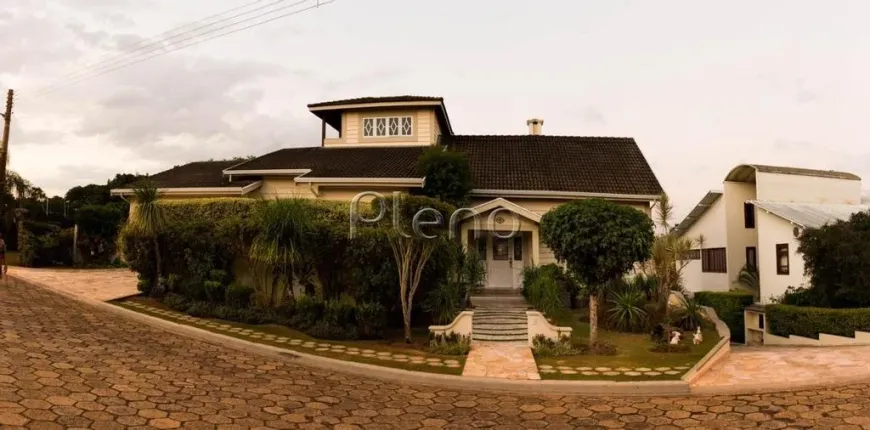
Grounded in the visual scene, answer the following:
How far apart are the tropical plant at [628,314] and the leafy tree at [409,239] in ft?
15.4

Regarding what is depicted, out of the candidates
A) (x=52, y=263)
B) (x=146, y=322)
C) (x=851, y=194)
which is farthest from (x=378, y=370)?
(x=851, y=194)

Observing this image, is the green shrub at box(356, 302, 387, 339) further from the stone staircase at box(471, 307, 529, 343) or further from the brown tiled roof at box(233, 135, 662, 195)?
the brown tiled roof at box(233, 135, 662, 195)

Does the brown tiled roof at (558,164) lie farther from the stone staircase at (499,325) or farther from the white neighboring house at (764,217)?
the stone staircase at (499,325)

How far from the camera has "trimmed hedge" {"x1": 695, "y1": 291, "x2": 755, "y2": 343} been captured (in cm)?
1966

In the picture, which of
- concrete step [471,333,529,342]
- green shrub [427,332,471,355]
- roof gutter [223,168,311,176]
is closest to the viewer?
green shrub [427,332,471,355]

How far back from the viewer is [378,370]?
9812 millimetres

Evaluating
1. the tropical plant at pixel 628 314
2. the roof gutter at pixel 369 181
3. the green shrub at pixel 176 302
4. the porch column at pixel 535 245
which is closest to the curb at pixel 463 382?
the green shrub at pixel 176 302

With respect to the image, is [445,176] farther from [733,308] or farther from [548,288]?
[733,308]

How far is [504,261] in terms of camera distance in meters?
18.6

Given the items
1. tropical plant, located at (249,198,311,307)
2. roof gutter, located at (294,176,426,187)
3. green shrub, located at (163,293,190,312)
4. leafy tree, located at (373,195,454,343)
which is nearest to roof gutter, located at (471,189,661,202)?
roof gutter, located at (294,176,426,187)

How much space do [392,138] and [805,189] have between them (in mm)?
17513

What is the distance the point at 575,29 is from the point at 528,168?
716cm

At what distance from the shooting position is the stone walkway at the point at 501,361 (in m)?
9.80

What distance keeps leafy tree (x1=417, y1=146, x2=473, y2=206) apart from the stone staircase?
4395 mm
